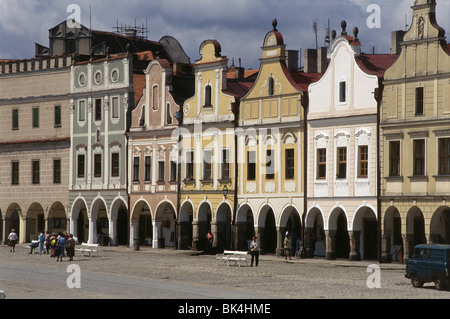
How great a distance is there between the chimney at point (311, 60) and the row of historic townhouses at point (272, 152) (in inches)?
167

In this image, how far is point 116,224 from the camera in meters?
80.2

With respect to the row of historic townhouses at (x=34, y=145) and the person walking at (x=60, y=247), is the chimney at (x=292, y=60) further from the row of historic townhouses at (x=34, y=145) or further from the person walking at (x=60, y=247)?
the row of historic townhouses at (x=34, y=145)

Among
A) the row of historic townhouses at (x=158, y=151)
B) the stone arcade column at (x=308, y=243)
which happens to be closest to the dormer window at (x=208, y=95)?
the row of historic townhouses at (x=158, y=151)

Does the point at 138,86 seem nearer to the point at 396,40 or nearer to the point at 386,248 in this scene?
the point at 396,40

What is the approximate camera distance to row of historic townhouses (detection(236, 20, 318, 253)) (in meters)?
66.5

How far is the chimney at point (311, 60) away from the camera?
75.4 meters

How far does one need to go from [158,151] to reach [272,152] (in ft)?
36.9

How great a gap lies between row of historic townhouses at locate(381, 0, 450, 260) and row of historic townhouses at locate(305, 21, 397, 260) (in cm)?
113

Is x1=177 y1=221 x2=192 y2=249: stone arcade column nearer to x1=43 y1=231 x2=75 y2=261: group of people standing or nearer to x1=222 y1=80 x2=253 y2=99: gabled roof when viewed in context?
x1=222 y1=80 x2=253 y2=99: gabled roof

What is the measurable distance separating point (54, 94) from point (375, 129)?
102 ft

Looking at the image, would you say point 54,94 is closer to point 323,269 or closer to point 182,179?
point 182,179

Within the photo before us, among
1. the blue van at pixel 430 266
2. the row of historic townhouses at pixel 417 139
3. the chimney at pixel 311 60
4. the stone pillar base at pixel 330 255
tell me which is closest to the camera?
the blue van at pixel 430 266

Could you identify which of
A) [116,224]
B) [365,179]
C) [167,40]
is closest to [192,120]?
[116,224]

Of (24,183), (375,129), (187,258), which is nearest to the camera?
(375,129)
